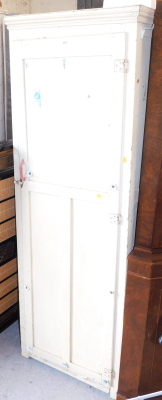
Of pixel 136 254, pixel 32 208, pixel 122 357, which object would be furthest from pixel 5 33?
pixel 122 357

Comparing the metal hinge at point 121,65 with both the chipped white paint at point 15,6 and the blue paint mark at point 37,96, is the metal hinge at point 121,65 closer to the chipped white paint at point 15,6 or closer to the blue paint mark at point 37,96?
the blue paint mark at point 37,96

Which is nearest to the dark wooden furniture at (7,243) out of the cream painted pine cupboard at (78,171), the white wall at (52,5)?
the cream painted pine cupboard at (78,171)

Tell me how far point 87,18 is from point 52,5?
1.29 meters

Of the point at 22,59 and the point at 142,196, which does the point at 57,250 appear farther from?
the point at 22,59

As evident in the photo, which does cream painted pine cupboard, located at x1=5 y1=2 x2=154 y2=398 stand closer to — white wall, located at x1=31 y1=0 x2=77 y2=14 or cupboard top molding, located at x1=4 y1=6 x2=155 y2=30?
cupboard top molding, located at x1=4 y1=6 x2=155 y2=30

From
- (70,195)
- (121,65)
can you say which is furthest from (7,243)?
(121,65)

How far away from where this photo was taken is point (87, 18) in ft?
4.56

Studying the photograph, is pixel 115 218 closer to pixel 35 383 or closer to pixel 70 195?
pixel 70 195

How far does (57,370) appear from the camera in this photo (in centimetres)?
201

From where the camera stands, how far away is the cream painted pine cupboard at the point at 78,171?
1416mm

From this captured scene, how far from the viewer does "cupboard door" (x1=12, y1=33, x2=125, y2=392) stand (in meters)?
1.48

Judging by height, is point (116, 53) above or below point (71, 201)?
above

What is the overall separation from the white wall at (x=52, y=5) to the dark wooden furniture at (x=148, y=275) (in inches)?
49.7

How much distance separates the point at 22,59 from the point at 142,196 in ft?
2.52
